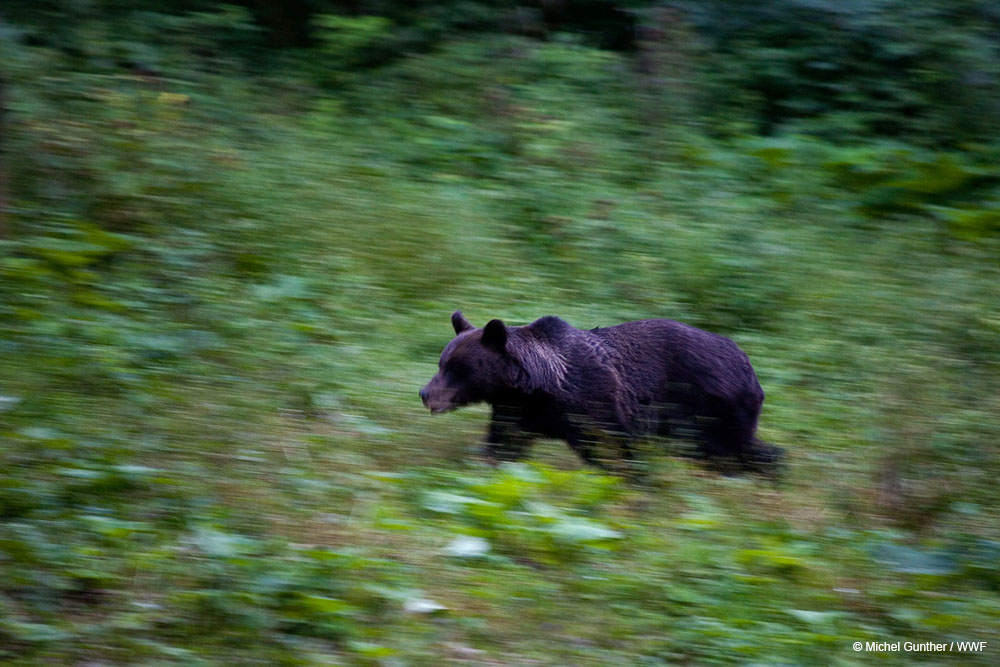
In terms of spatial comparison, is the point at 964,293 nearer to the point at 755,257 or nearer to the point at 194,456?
the point at 755,257

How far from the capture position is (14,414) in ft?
15.8

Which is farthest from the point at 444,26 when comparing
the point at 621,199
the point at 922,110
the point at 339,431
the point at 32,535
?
the point at 32,535

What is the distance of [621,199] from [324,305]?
128 inches

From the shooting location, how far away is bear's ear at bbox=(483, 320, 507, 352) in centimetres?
591

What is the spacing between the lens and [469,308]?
7.78 metres

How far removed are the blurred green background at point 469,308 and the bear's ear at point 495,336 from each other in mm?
607

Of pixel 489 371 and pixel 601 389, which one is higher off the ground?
pixel 489 371

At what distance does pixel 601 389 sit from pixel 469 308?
6.64ft

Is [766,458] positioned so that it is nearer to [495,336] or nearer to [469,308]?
[495,336]

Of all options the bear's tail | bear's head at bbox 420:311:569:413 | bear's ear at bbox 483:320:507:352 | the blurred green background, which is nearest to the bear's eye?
bear's head at bbox 420:311:569:413

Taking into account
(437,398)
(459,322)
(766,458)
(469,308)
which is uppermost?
(459,322)

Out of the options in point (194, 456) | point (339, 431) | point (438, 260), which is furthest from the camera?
point (438, 260)

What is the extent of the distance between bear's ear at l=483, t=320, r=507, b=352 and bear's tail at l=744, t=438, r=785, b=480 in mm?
1569

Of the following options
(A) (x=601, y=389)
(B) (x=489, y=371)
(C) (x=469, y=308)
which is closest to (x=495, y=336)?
(B) (x=489, y=371)
